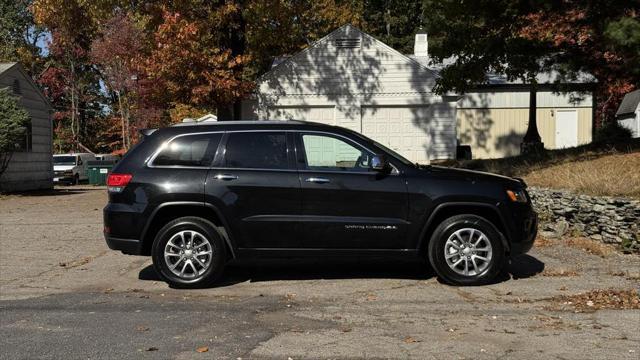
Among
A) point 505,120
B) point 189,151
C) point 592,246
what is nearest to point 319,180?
point 189,151

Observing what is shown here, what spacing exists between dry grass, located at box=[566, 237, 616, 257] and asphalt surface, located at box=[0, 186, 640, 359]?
167 mm

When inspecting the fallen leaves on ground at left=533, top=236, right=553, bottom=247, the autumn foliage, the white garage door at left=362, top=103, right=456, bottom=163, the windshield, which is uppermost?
the autumn foliage

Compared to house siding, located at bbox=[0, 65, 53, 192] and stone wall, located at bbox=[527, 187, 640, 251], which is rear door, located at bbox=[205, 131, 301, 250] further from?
house siding, located at bbox=[0, 65, 53, 192]

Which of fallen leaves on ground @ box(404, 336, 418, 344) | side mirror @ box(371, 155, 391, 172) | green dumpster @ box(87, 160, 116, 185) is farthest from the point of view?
green dumpster @ box(87, 160, 116, 185)

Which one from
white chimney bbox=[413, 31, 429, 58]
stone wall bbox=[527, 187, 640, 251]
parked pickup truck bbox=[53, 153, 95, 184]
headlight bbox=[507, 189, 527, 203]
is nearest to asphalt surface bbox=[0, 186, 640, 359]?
stone wall bbox=[527, 187, 640, 251]

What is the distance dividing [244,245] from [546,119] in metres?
24.0

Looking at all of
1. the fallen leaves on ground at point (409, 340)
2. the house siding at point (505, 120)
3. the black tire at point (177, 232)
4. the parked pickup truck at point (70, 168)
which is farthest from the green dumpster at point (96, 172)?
the fallen leaves on ground at point (409, 340)

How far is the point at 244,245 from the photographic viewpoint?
718 cm

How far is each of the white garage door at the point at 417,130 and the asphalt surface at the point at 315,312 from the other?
11243 mm

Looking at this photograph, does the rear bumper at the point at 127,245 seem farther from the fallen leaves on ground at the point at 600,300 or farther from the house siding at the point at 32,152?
the house siding at the point at 32,152

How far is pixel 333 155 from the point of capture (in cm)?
734

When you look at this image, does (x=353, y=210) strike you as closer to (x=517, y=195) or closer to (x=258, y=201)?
(x=258, y=201)

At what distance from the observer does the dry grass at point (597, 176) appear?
982 cm

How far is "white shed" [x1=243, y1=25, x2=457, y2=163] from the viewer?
20484 mm
